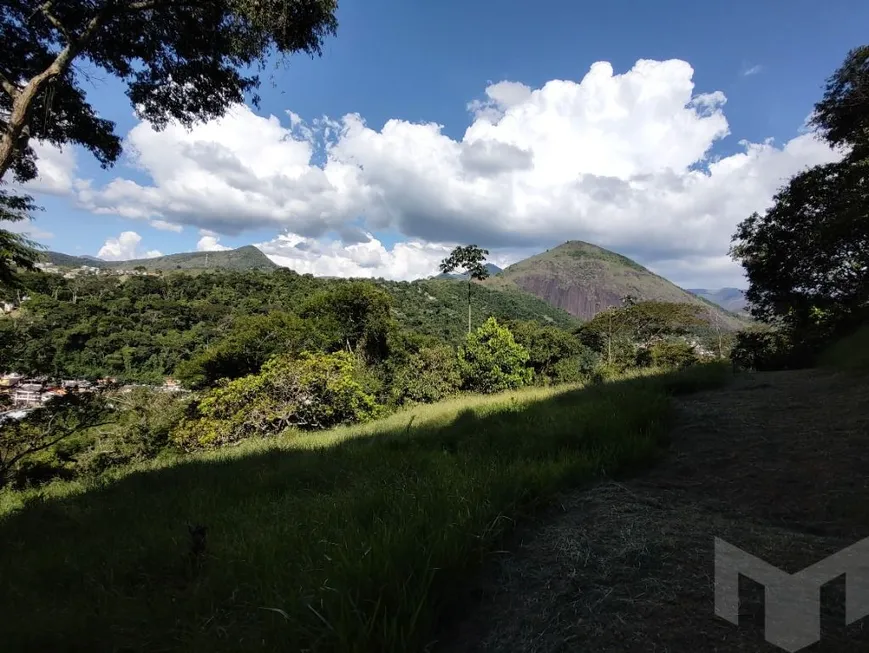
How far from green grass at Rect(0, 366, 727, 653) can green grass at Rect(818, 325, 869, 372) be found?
11.4 feet

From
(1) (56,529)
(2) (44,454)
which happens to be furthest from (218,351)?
(1) (56,529)

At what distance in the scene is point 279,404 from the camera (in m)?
15.0

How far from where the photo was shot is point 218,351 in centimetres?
2730

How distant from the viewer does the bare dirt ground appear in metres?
1.49

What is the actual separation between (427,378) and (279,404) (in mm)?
14091

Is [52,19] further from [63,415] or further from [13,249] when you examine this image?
[63,415]

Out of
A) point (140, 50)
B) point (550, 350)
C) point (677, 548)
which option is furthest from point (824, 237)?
point (550, 350)

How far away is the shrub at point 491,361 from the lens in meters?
27.6

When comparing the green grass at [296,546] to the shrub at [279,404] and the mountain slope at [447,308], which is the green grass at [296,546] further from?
the mountain slope at [447,308]

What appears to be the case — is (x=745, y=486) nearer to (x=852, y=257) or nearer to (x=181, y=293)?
(x=852, y=257)

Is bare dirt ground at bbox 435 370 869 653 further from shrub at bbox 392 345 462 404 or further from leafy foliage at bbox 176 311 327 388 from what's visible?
leafy foliage at bbox 176 311 327 388

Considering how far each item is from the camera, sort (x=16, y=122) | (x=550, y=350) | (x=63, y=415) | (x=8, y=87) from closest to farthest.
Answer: (x=16, y=122)
(x=8, y=87)
(x=63, y=415)
(x=550, y=350)

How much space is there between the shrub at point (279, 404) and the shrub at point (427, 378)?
9.77m

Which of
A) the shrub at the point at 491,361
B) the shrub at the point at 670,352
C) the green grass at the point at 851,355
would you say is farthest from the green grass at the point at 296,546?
the shrub at the point at 670,352
